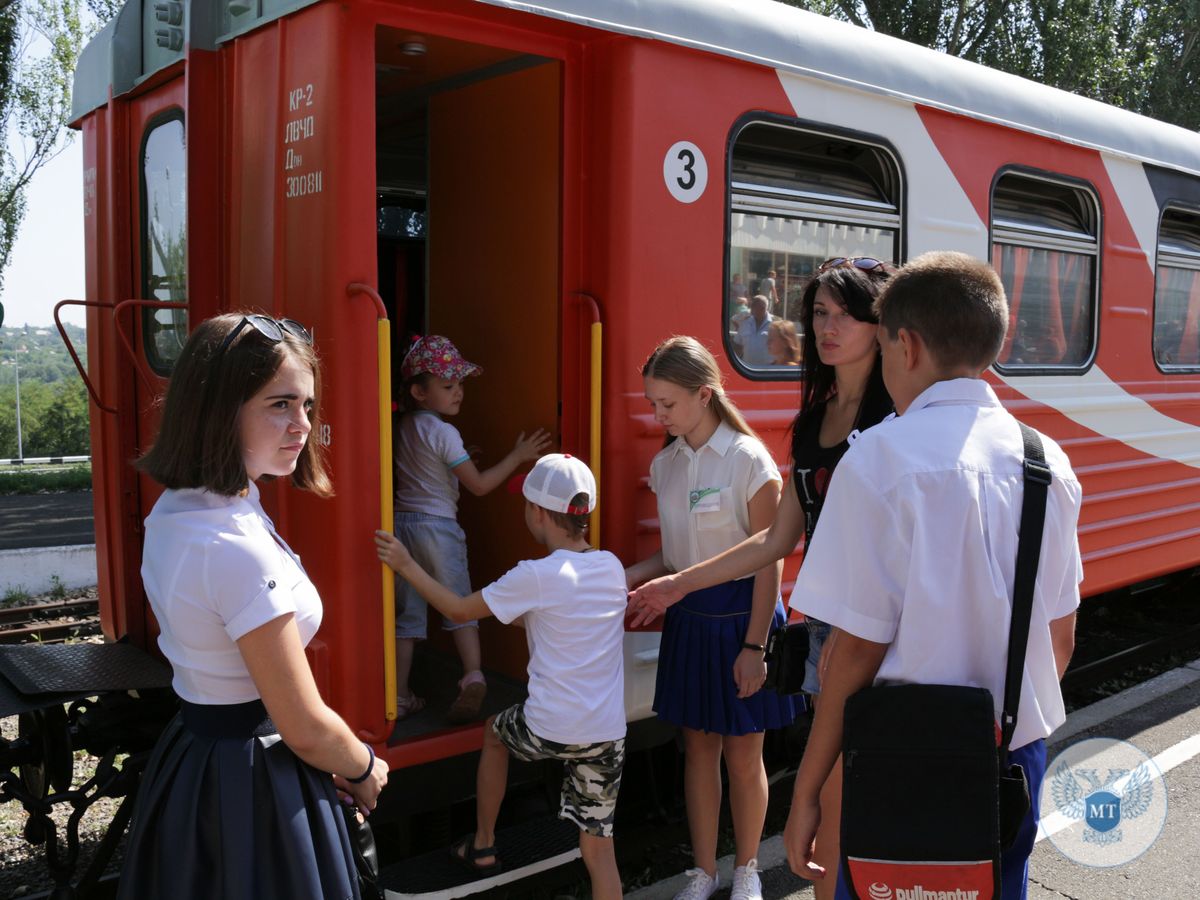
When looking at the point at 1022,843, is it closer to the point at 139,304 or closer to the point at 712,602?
the point at 712,602

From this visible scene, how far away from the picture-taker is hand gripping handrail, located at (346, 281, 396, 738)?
288 cm

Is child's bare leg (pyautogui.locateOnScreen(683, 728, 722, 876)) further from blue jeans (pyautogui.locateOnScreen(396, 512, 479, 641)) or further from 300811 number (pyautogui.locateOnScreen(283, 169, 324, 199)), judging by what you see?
300811 number (pyautogui.locateOnScreen(283, 169, 324, 199))

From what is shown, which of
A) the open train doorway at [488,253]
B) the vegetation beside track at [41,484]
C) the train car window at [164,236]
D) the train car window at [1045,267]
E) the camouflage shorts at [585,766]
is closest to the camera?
the camouflage shorts at [585,766]

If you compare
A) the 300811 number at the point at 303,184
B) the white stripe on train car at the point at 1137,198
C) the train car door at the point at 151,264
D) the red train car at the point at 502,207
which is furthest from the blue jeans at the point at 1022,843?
the white stripe on train car at the point at 1137,198

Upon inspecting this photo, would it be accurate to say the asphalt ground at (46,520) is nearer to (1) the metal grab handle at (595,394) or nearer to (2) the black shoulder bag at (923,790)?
(1) the metal grab handle at (595,394)

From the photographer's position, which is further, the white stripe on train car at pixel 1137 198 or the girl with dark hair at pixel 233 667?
the white stripe on train car at pixel 1137 198

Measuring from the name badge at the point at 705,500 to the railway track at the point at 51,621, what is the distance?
180 inches

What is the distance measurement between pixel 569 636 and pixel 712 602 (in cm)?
50

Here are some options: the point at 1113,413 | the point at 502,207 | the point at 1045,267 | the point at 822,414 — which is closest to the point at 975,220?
the point at 1045,267

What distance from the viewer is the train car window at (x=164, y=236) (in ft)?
12.3

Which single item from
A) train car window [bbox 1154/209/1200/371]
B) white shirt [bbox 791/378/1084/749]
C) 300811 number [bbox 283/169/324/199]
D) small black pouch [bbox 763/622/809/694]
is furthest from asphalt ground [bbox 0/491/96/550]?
white shirt [bbox 791/378/1084/749]

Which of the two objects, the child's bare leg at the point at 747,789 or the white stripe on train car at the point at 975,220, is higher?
the white stripe on train car at the point at 975,220

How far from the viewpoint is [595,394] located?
3.29 metres

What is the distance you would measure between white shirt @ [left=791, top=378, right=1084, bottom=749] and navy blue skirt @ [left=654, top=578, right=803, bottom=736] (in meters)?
1.27
